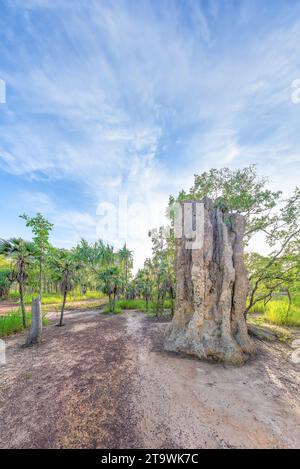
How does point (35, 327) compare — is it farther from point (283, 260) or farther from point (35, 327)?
point (283, 260)

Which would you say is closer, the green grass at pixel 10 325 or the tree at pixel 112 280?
the green grass at pixel 10 325

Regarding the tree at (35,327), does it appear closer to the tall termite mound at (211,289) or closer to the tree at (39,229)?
the tree at (39,229)

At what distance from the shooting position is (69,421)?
388cm

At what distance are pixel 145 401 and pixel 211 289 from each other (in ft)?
15.3

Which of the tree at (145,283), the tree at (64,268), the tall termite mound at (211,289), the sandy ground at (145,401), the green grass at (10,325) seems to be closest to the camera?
the sandy ground at (145,401)

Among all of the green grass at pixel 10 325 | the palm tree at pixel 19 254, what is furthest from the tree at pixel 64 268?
the green grass at pixel 10 325

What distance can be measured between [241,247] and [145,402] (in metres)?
6.88

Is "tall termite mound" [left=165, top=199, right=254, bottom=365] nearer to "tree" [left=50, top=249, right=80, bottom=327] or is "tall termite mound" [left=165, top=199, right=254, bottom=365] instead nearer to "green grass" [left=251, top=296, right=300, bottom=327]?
"green grass" [left=251, top=296, right=300, bottom=327]

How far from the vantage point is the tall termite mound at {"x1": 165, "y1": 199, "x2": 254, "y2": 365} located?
7156mm

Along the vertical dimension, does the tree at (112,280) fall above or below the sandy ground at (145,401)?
above

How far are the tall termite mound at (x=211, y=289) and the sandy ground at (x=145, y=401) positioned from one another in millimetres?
654

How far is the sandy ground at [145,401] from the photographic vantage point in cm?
347
